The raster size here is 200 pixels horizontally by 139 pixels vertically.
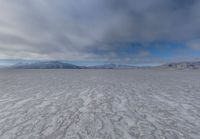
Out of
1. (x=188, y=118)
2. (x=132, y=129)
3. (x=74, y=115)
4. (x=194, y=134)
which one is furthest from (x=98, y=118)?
(x=188, y=118)

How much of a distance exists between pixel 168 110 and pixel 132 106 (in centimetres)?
138

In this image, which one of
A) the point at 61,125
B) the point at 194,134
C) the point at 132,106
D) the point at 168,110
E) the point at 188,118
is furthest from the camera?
the point at 132,106

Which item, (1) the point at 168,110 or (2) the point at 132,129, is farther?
(1) the point at 168,110

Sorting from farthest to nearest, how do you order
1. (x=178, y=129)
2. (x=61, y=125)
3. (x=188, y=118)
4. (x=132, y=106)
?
1. (x=132, y=106)
2. (x=188, y=118)
3. (x=61, y=125)
4. (x=178, y=129)

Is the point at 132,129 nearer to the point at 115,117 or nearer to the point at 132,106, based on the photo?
the point at 115,117

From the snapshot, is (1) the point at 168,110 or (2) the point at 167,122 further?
(1) the point at 168,110

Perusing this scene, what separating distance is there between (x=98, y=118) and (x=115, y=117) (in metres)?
0.59

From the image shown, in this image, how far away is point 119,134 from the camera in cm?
320

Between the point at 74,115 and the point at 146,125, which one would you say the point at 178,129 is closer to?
the point at 146,125

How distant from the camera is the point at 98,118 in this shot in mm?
4160

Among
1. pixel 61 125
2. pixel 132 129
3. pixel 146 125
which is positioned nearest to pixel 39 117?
pixel 61 125

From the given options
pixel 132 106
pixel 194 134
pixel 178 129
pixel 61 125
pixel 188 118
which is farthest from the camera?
pixel 132 106

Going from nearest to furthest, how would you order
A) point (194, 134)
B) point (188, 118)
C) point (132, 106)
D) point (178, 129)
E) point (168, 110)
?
point (194, 134) → point (178, 129) → point (188, 118) → point (168, 110) → point (132, 106)

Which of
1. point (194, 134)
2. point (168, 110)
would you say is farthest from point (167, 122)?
point (168, 110)
